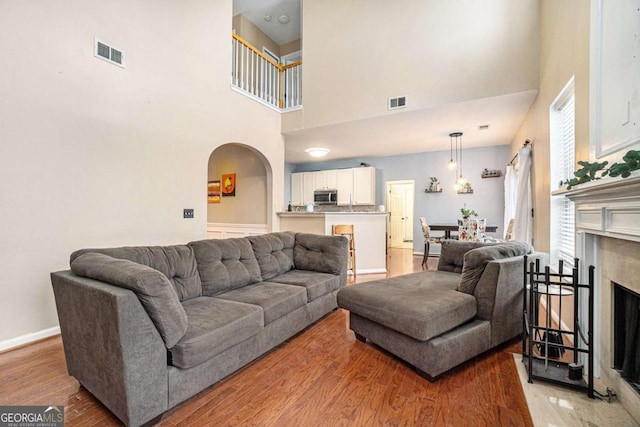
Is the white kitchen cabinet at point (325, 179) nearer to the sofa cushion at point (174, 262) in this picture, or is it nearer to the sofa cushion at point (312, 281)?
the sofa cushion at point (312, 281)

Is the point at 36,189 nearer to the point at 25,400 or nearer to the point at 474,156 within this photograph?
the point at 25,400

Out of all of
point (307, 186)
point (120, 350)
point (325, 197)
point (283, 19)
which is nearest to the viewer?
point (120, 350)

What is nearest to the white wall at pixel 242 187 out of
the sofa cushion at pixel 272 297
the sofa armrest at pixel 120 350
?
the sofa cushion at pixel 272 297

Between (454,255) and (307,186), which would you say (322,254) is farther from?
(307,186)

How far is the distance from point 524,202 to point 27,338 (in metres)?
5.70

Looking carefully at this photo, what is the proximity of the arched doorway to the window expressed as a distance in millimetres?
4148

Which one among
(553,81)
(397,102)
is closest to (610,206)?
(553,81)

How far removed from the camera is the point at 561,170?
10.1 feet

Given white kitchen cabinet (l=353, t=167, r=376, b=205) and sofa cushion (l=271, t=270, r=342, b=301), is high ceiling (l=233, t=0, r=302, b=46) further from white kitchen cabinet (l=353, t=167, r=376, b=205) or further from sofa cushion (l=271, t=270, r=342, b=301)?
sofa cushion (l=271, t=270, r=342, b=301)

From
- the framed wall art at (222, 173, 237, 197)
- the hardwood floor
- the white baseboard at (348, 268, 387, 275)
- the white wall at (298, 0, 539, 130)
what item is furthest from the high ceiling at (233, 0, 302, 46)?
the hardwood floor

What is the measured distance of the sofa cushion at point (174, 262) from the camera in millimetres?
2150

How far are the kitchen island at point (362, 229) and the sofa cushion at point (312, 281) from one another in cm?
198

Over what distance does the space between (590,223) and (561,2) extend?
2.39m

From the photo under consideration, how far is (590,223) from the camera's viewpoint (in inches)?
74.8
